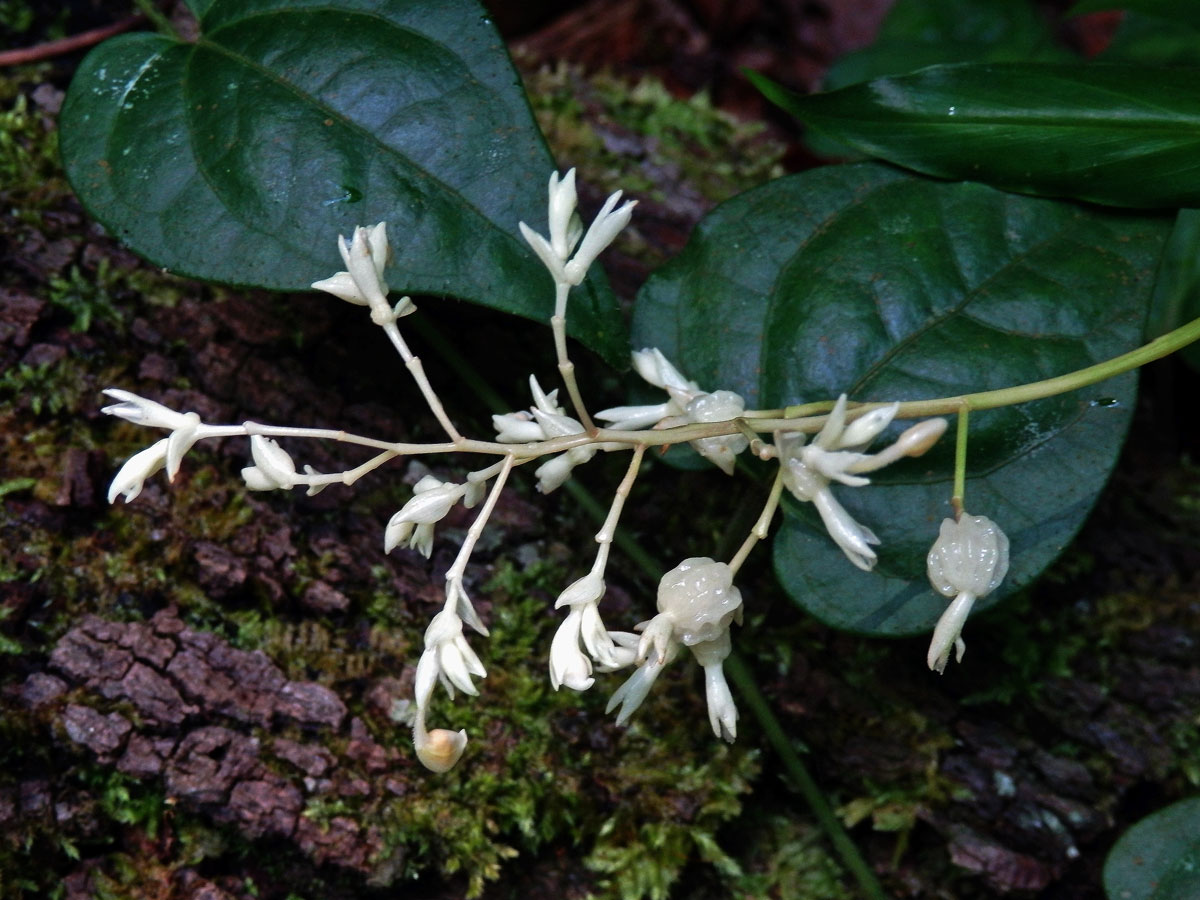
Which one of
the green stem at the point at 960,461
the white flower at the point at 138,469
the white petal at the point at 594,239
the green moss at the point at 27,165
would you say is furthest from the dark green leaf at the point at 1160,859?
the green moss at the point at 27,165

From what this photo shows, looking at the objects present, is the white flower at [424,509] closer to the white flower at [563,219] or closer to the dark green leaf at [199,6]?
the white flower at [563,219]

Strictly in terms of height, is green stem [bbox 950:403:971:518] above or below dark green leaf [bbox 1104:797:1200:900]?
above

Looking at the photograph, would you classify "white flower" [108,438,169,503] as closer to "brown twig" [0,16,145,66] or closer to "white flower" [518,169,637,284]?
"white flower" [518,169,637,284]

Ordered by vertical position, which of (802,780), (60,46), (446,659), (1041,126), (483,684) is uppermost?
(60,46)

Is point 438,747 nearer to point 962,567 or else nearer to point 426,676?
point 426,676

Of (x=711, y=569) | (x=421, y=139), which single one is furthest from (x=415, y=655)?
(x=421, y=139)

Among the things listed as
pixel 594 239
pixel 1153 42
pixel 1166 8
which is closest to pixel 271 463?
pixel 594 239

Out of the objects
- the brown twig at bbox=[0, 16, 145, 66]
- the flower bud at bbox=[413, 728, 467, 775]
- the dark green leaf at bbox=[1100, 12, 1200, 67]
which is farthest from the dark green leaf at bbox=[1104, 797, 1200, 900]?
the brown twig at bbox=[0, 16, 145, 66]
